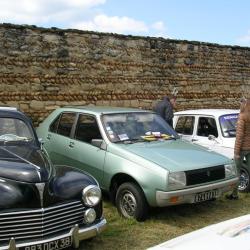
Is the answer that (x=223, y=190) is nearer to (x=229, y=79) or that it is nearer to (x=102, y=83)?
(x=102, y=83)

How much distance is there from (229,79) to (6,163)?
12.4 meters

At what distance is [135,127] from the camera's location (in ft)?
24.1

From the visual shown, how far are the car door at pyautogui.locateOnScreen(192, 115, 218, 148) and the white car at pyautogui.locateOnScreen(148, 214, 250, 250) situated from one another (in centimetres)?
507

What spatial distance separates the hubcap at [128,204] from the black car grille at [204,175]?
0.81 m

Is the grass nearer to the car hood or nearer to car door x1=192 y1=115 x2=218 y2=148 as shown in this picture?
the car hood

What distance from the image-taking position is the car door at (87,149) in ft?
22.7

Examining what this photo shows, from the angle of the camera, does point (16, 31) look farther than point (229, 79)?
No

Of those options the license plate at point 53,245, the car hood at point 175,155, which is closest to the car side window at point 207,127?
the car hood at point 175,155

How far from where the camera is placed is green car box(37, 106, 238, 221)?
6.08m

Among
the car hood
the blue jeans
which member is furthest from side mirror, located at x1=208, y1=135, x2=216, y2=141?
the car hood

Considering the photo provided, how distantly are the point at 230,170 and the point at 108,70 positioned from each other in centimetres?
670

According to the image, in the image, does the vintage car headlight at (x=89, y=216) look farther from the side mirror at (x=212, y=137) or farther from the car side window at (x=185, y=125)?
the car side window at (x=185, y=125)

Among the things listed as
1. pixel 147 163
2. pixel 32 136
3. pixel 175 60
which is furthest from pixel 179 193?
pixel 175 60

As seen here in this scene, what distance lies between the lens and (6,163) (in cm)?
495
